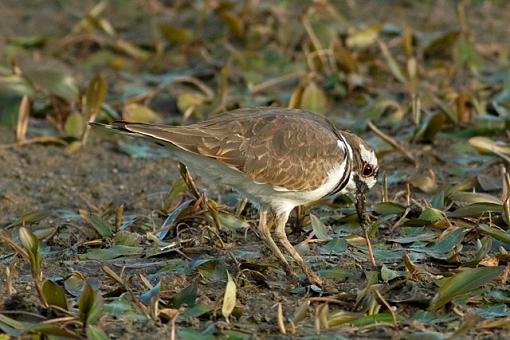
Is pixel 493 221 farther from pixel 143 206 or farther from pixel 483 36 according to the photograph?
pixel 483 36

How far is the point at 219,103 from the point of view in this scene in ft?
27.9

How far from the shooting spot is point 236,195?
272 inches

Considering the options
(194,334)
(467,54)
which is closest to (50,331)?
(194,334)

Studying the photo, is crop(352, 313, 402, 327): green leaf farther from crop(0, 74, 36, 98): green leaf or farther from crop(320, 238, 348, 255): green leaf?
crop(0, 74, 36, 98): green leaf

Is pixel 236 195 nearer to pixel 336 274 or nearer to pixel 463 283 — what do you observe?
pixel 336 274

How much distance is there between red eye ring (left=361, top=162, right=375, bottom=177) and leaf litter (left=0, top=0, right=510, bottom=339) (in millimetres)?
204

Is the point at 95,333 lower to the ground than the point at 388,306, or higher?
higher

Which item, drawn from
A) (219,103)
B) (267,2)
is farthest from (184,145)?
(267,2)

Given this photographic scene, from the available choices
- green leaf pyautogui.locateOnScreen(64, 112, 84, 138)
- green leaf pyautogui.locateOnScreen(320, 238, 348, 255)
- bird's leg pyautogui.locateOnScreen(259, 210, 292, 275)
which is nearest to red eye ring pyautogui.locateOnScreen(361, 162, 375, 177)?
green leaf pyautogui.locateOnScreen(320, 238, 348, 255)

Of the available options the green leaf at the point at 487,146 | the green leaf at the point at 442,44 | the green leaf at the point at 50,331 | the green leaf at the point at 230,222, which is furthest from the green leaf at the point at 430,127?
the green leaf at the point at 50,331

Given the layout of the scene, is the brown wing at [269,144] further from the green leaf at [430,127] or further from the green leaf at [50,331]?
the green leaf at [430,127]

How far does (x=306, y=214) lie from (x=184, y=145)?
1263 mm

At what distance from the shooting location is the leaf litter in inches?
192

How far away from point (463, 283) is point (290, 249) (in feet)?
3.45
